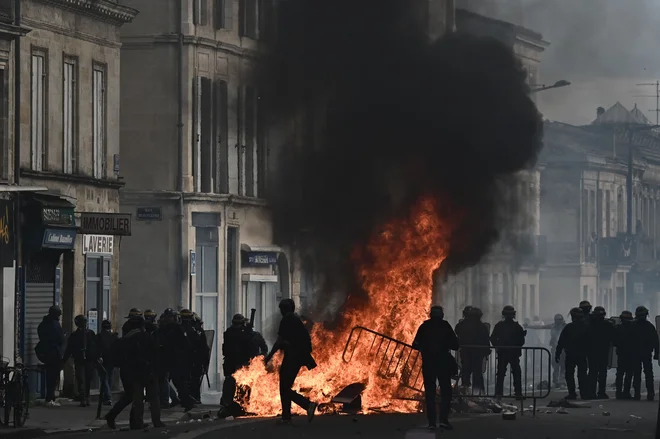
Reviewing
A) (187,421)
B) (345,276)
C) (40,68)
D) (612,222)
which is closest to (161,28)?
(40,68)

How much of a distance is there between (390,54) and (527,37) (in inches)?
332

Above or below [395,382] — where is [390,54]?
above

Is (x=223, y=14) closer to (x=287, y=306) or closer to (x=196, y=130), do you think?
(x=196, y=130)

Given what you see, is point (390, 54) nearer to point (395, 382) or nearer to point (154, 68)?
point (395, 382)

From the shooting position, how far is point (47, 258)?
35094 mm

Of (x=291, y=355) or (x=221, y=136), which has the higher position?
(x=221, y=136)

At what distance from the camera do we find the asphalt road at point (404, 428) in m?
21.8

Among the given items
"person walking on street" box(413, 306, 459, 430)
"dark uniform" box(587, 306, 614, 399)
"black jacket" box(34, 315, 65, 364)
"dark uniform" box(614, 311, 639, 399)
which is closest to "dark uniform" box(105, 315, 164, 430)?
"person walking on street" box(413, 306, 459, 430)

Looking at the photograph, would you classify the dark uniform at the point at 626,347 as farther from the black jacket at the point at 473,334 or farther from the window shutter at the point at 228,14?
the window shutter at the point at 228,14

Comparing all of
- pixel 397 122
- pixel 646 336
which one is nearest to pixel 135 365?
pixel 397 122

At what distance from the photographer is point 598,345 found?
3167 cm

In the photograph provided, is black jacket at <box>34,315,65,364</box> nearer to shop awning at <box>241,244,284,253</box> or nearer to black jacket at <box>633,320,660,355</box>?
black jacket at <box>633,320,660,355</box>

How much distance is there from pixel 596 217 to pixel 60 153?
53016 millimetres

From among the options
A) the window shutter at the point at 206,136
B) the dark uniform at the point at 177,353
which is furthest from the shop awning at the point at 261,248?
the dark uniform at the point at 177,353
